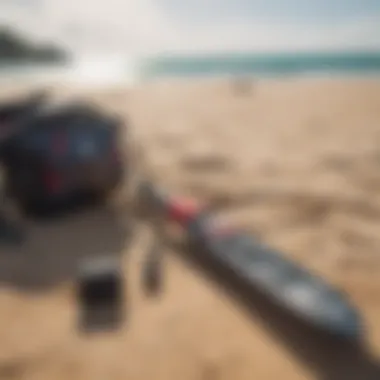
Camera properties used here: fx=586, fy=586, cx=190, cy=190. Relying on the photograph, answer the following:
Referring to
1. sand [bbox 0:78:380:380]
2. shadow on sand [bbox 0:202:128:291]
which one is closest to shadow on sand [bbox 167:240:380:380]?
sand [bbox 0:78:380:380]

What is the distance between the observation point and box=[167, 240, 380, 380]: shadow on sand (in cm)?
310

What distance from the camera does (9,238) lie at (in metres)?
5.04

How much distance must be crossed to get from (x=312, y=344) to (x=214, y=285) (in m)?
0.99

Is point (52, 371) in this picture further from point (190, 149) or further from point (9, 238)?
point (190, 149)

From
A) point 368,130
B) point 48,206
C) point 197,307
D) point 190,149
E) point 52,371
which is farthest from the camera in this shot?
point 368,130

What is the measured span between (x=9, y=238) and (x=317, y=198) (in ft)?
9.82

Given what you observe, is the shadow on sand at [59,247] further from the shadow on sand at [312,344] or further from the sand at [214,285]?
the shadow on sand at [312,344]

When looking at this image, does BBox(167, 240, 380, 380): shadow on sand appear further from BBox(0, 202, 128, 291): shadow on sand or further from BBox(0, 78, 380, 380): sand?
BBox(0, 202, 128, 291): shadow on sand

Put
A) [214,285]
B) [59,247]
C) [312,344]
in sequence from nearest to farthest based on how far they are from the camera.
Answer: [312,344], [214,285], [59,247]

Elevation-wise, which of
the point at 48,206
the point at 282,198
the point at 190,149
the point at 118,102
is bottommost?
the point at 118,102

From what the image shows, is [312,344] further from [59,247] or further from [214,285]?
[59,247]

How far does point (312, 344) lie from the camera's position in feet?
11.0

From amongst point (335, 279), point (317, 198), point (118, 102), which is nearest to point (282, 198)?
point (317, 198)

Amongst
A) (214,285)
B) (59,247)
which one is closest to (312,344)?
(214,285)
